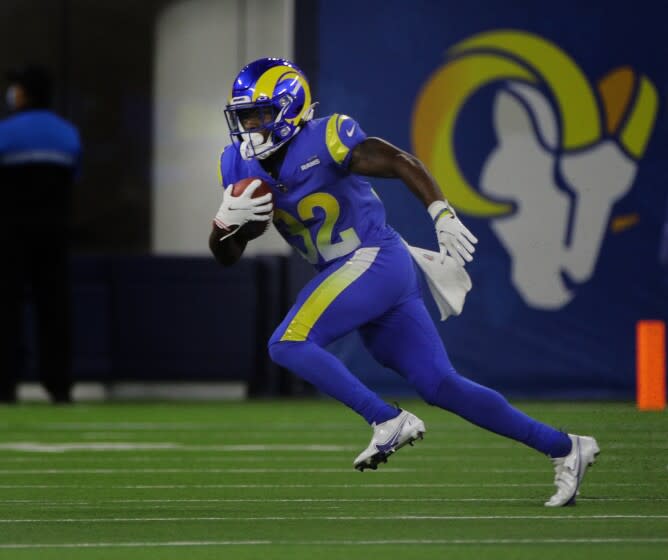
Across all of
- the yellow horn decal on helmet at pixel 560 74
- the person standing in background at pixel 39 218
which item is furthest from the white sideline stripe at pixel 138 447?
the yellow horn decal on helmet at pixel 560 74

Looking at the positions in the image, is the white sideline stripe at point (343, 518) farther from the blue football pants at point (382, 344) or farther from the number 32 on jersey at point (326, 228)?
the number 32 on jersey at point (326, 228)

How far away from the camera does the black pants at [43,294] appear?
10.4 meters

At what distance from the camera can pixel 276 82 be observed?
557 cm

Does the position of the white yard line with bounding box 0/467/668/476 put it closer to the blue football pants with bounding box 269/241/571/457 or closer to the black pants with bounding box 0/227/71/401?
the blue football pants with bounding box 269/241/571/457

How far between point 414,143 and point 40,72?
2.47 metres

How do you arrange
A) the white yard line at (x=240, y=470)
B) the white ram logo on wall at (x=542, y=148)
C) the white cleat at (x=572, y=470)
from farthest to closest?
1. the white ram logo on wall at (x=542, y=148)
2. the white yard line at (x=240, y=470)
3. the white cleat at (x=572, y=470)

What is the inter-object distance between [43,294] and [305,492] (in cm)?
496

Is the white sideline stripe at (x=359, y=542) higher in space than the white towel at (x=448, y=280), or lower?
lower

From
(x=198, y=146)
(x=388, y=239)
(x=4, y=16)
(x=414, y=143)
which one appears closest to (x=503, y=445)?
(x=388, y=239)

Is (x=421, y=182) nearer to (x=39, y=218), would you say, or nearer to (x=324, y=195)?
(x=324, y=195)

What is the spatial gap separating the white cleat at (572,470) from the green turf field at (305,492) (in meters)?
0.06

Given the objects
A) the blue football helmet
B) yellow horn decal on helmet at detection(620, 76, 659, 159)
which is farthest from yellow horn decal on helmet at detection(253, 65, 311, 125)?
yellow horn decal on helmet at detection(620, 76, 659, 159)

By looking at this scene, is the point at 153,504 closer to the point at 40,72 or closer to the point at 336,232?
the point at 336,232

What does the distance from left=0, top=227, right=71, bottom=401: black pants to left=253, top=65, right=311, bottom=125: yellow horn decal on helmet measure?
5.06 m
